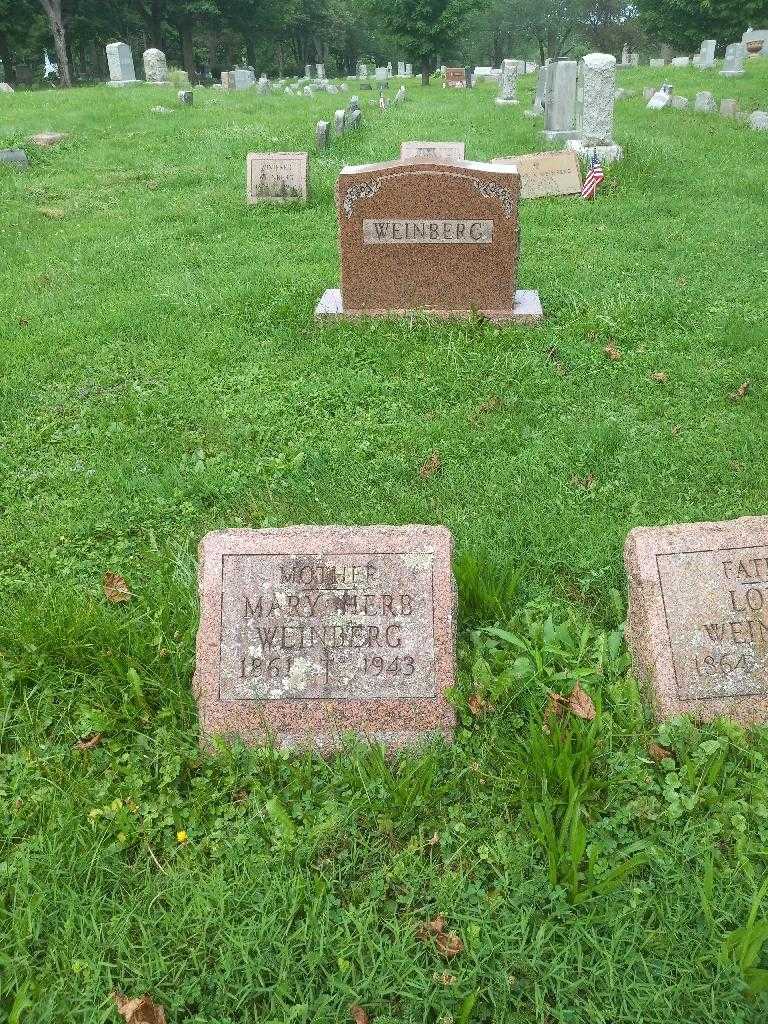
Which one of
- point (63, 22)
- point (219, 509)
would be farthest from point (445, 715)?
point (63, 22)

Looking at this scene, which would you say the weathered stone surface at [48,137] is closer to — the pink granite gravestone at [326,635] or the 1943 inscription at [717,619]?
the pink granite gravestone at [326,635]

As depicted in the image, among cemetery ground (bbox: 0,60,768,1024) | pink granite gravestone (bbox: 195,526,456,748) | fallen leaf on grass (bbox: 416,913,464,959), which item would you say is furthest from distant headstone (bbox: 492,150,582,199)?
fallen leaf on grass (bbox: 416,913,464,959)

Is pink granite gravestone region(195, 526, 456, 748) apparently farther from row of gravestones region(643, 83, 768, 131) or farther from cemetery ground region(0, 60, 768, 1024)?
row of gravestones region(643, 83, 768, 131)

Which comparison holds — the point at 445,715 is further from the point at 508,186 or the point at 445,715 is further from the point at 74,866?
the point at 508,186

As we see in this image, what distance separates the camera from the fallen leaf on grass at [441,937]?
88.3 inches

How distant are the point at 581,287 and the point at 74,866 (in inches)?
255

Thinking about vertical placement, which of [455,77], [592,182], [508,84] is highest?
[455,77]

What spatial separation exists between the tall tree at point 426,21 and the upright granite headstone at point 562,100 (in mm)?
23868

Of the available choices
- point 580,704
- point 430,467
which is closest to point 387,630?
point 580,704

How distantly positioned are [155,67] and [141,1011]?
33.9 m

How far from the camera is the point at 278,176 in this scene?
11.0 meters

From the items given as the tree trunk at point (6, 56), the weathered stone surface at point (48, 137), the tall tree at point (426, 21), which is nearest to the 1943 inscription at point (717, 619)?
the weathered stone surface at point (48, 137)

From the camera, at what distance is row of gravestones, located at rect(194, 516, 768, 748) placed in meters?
2.87

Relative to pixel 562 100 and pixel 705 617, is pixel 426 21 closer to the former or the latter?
pixel 562 100
